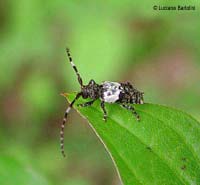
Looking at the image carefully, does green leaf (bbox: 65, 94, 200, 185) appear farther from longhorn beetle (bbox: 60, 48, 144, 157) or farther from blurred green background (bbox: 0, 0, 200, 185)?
blurred green background (bbox: 0, 0, 200, 185)

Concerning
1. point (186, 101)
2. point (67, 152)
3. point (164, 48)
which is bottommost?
point (67, 152)

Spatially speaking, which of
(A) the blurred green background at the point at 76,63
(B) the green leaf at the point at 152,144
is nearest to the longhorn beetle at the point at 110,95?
(B) the green leaf at the point at 152,144

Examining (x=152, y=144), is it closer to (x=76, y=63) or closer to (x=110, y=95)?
(x=110, y=95)

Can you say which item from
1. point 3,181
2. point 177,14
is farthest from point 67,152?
point 3,181

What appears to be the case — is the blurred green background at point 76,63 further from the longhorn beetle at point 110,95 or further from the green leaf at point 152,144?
the green leaf at point 152,144

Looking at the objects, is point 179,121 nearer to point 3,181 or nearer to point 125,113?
point 125,113
